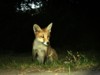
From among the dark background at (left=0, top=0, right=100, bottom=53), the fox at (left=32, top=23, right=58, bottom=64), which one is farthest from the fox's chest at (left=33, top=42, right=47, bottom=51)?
the dark background at (left=0, top=0, right=100, bottom=53)

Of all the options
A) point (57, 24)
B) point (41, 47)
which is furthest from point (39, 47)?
point (57, 24)

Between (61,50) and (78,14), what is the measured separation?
1.75 metres

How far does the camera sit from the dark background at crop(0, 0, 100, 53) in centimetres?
1177

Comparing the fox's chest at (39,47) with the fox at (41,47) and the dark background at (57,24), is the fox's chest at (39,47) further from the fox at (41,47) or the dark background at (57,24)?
the dark background at (57,24)

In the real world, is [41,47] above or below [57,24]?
below

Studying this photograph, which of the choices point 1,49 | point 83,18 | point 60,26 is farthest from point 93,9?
point 1,49

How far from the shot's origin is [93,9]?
11.8 metres

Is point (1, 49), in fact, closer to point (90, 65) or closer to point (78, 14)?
point (78, 14)

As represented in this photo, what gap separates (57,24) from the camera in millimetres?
12031

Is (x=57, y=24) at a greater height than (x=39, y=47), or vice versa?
(x=57, y=24)

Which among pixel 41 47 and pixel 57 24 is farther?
pixel 57 24

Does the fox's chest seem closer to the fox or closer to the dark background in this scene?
the fox

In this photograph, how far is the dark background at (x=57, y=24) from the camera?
38.6 ft

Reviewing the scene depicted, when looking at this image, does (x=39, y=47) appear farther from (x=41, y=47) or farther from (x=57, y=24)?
(x=57, y=24)
